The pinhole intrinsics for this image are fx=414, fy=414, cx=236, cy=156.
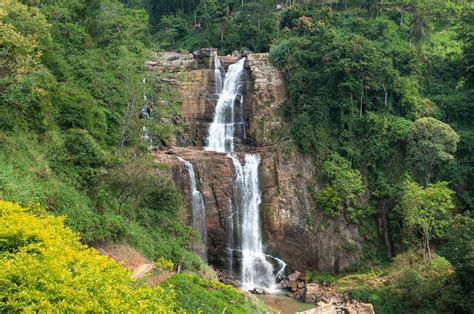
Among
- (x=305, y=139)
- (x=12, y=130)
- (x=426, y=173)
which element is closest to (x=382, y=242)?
(x=426, y=173)

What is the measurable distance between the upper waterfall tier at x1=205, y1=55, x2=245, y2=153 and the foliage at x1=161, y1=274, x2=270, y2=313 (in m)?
17.7

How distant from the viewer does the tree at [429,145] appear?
26906 mm

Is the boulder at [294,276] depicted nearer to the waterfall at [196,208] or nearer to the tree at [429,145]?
the waterfall at [196,208]

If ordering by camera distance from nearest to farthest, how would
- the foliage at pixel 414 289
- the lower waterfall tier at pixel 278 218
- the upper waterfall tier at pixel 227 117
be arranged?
the foliage at pixel 414 289, the lower waterfall tier at pixel 278 218, the upper waterfall tier at pixel 227 117

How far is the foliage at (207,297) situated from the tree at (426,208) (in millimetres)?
13776

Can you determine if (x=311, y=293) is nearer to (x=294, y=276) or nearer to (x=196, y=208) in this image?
(x=294, y=276)

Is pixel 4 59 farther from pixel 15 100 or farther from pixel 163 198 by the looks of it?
pixel 163 198

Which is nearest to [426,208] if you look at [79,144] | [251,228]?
[251,228]

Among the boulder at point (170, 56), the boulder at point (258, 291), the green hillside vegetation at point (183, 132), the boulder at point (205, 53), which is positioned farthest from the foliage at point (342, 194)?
the boulder at point (170, 56)

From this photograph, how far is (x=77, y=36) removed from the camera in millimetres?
25859

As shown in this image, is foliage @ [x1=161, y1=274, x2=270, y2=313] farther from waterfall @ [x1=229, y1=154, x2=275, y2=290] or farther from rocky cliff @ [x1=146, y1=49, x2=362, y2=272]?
rocky cliff @ [x1=146, y1=49, x2=362, y2=272]

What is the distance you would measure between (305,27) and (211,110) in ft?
43.7

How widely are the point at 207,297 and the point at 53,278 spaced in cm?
729

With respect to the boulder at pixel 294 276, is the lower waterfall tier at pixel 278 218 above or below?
above
